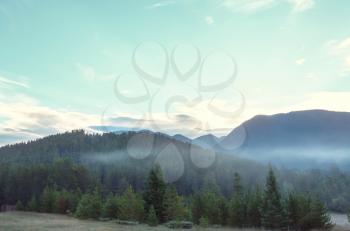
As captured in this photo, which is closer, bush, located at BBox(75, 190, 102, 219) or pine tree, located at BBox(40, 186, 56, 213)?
bush, located at BBox(75, 190, 102, 219)

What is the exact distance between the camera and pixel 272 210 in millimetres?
49938

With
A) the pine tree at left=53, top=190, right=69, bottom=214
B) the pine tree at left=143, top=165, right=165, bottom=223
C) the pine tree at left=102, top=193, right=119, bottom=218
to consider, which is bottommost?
the pine tree at left=53, top=190, right=69, bottom=214

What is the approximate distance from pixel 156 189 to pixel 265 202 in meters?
16.6

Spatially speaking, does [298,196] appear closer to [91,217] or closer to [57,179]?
[91,217]

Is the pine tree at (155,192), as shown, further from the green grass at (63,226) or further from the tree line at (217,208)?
the green grass at (63,226)

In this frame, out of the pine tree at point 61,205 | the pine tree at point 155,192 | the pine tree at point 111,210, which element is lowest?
the pine tree at point 61,205

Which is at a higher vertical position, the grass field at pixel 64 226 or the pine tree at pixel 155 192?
the pine tree at pixel 155 192

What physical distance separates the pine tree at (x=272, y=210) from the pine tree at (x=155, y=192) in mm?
15393

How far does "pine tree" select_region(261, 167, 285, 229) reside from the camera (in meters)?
49.5

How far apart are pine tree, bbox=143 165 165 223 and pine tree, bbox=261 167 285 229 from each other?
606 inches

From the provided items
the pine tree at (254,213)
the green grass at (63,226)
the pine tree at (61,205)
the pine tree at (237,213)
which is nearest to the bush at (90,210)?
the green grass at (63,226)

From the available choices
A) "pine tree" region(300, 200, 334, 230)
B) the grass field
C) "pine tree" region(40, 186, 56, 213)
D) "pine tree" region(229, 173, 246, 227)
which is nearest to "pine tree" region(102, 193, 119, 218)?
the grass field

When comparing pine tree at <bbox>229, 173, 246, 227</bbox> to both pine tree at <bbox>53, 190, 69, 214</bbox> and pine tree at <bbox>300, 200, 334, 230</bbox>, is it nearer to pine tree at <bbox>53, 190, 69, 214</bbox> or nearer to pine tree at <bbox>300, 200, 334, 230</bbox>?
pine tree at <bbox>300, 200, 334, 230</bbox>

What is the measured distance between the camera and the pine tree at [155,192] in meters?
55.6
